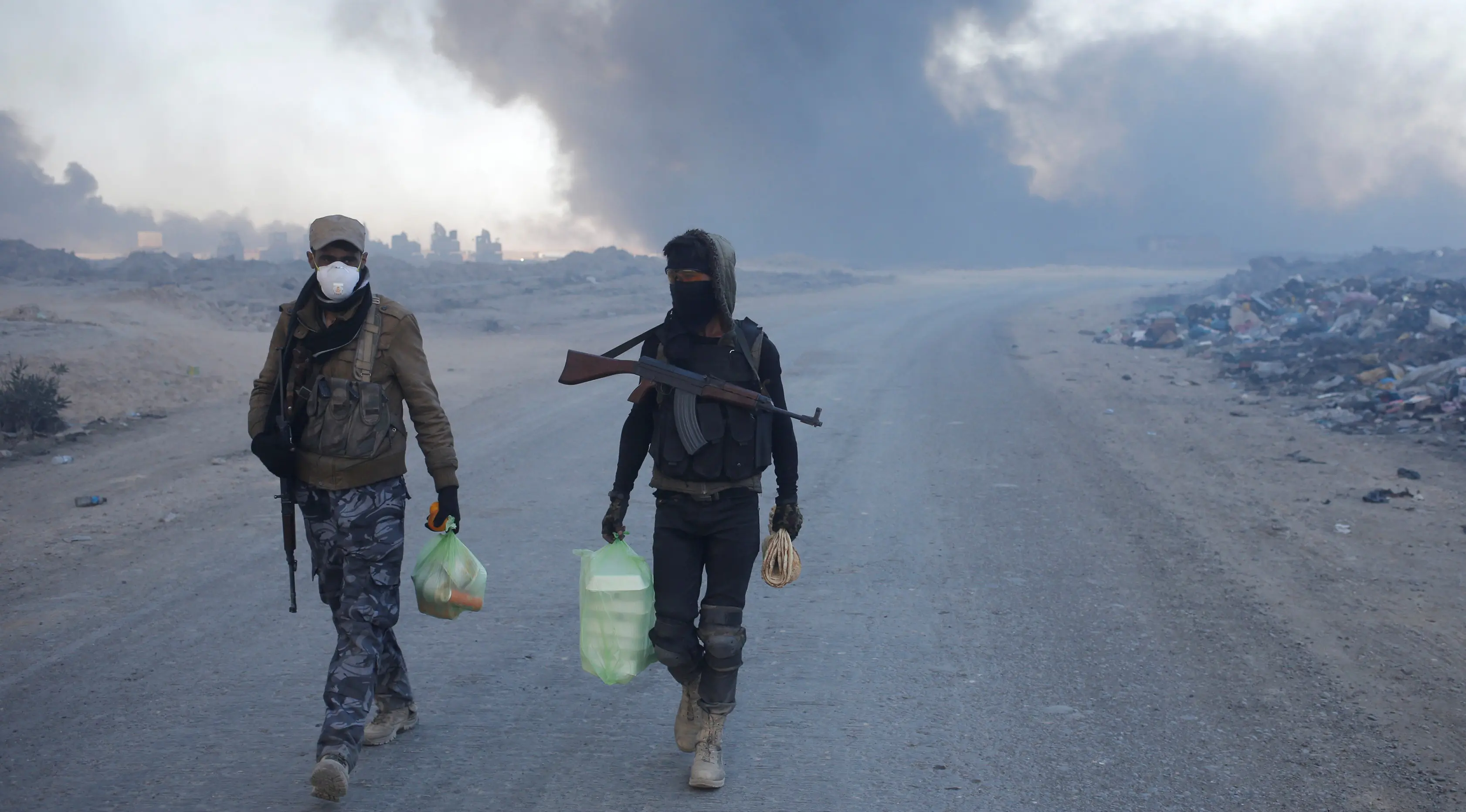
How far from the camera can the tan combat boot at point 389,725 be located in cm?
377

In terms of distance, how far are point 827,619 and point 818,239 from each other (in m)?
81.6

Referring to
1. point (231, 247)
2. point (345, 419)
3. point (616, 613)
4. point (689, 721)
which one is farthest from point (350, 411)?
point (231, 247)

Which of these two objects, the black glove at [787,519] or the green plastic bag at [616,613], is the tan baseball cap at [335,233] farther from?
the black glove at [787,519]

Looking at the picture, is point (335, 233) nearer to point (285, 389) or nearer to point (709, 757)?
point (285, 389)

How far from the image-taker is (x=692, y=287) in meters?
3.48

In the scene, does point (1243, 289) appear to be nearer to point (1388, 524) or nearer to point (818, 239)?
point (1388, 524)

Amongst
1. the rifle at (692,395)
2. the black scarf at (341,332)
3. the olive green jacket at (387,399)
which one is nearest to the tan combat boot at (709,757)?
the rifle at (692,395)

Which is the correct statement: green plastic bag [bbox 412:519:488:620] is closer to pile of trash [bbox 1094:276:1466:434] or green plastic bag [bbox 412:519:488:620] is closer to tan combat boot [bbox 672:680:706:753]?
tan combat boot [bbox 672:680:706:753]

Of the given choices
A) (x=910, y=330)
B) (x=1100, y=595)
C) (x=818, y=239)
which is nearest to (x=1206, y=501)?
(x=1100, y=595)

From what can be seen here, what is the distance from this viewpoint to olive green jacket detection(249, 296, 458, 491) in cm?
347

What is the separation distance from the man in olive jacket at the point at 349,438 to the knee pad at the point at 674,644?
30.8 inches

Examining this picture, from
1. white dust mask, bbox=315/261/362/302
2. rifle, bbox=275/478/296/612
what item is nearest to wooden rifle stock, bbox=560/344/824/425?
white dust mask, bbox=315/261/362/302

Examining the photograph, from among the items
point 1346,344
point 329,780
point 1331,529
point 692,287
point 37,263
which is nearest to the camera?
point 329,780

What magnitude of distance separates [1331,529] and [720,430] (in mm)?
5253
